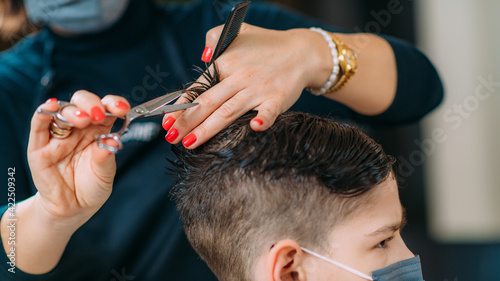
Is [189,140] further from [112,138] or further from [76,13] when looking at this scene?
[76,13]

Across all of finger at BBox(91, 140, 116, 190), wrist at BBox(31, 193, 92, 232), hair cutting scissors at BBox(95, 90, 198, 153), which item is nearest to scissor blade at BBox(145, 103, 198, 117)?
Answer: hair cutting scissors at BBox(95, 90, 198, 153)

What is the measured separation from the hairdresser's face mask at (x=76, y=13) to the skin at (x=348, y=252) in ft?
2.88

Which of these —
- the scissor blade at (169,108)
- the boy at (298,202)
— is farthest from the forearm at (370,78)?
the scissor blade at (169,108)

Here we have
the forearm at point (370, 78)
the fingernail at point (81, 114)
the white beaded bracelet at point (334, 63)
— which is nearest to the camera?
the fingernail at point (81, 114)

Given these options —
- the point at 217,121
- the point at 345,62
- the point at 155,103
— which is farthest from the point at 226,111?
the point at 345,62

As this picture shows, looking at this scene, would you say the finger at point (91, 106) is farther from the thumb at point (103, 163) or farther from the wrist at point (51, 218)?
the wrist at point (51, 218)

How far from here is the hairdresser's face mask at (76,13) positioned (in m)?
1.36

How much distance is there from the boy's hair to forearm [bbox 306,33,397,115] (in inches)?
8.7

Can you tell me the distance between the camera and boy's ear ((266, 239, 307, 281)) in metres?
0.99

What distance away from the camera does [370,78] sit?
1297mm

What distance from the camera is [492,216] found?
299cm

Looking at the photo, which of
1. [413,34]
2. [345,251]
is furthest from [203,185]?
[413,34]

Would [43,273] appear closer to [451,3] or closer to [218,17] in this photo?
[218,17]

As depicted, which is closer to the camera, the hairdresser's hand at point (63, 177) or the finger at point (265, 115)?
the hairdresser's hand at point (63, 177)
